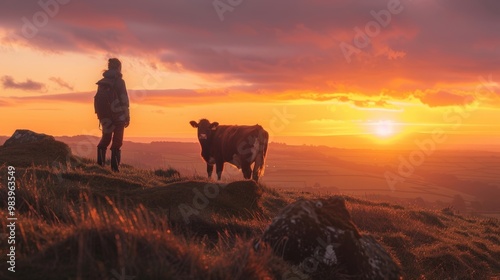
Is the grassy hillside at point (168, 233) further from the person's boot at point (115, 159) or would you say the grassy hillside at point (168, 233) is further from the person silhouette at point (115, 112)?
the person silhouette at point (115, 112)

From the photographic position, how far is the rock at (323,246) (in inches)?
267

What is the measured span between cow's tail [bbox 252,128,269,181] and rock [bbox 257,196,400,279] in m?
14.0

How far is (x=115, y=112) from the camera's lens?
53.8 feet

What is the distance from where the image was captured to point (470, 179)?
474 ft

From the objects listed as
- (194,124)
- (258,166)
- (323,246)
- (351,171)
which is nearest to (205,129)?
(194,124)

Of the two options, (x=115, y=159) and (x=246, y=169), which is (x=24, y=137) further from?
(x=246, y=169)

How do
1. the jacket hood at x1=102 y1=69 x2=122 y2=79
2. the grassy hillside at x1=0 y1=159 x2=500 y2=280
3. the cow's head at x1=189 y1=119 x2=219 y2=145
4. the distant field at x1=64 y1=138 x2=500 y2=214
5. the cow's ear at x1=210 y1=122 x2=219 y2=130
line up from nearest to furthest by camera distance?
the grassy hillside at x1=0 y1=159 x2=500 y2=280 → the jacket hood at x1=102 y1=69 x2=122 y2=79 → the cow's head at x1=189 y1=119 x2=219 y2=145 → the cow's ear at x1=210 y1=122 x2=219 y2=130 → the distant field at x1=64 y1=138 x2=500 y2=214

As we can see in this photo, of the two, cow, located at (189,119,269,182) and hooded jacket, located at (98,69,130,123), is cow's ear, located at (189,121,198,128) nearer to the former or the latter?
cow, located at (189,119,269,182)

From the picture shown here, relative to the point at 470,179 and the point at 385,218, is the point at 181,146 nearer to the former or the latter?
the point at 470,179

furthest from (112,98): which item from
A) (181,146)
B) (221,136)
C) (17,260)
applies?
(181,146)

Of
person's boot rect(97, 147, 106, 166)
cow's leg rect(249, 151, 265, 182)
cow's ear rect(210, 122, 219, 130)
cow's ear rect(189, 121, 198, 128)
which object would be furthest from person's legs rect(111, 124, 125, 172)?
cow's ear rect(189, 121, 198, 128)

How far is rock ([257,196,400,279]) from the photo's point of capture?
678 centimetres

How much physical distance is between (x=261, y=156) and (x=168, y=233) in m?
16.1

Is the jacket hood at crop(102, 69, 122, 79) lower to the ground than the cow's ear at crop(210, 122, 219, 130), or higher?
higher
